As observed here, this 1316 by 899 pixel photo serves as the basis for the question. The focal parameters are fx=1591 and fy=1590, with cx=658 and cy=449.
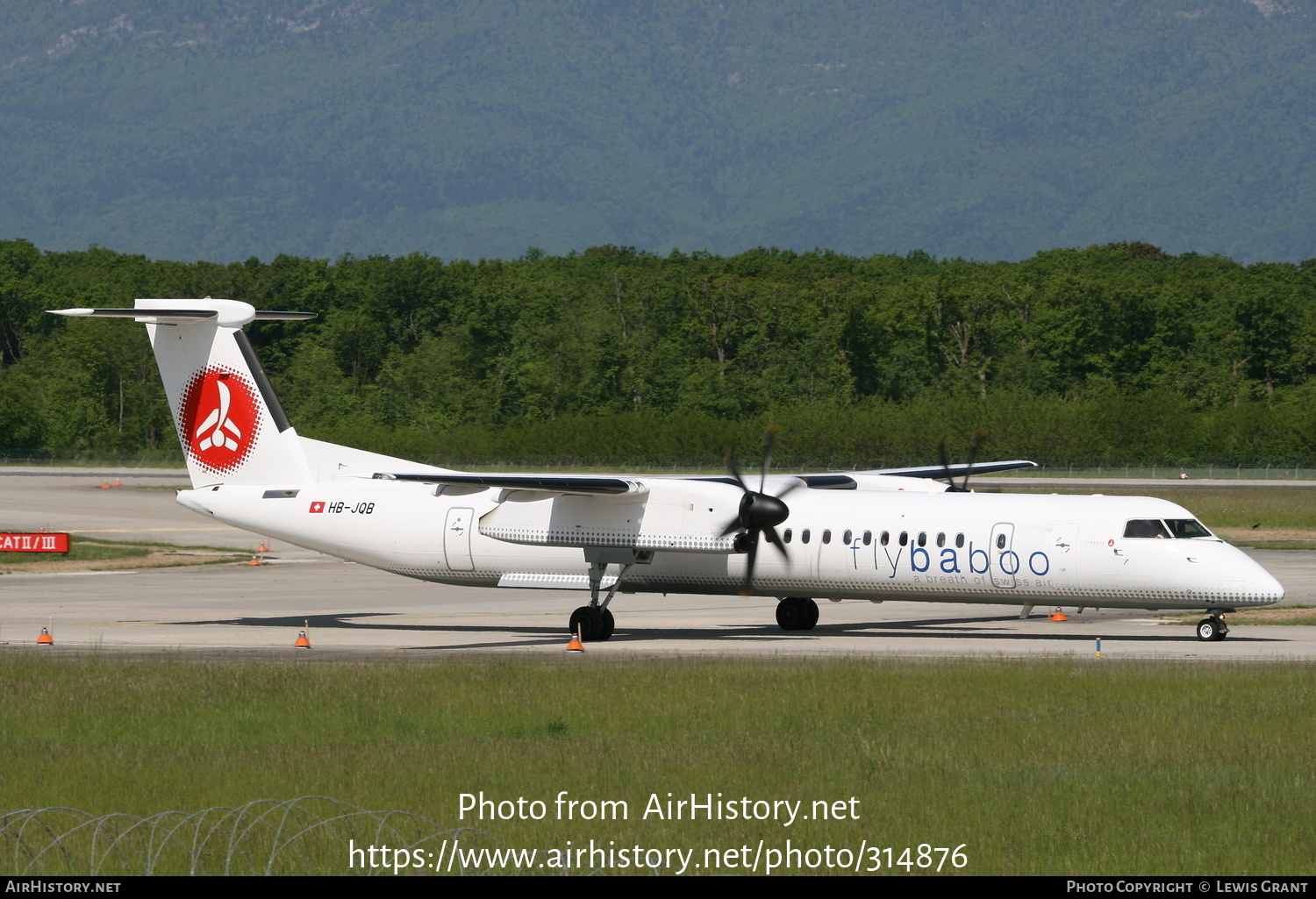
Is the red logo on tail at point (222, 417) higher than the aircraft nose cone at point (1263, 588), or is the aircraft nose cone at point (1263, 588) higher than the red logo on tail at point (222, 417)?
the red logo on tail at point (222, 417)

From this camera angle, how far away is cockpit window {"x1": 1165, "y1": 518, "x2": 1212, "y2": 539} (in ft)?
88.9

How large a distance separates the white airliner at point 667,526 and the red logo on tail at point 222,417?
32mm

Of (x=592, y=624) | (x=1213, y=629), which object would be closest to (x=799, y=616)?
(x=592, y=624)

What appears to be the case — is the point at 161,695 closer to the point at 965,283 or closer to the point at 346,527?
the point at 346,527

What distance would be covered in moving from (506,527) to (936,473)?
9768mm

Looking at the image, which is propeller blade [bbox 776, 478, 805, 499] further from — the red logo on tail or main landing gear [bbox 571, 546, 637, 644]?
the red logo on tail

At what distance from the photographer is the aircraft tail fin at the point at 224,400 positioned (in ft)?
103

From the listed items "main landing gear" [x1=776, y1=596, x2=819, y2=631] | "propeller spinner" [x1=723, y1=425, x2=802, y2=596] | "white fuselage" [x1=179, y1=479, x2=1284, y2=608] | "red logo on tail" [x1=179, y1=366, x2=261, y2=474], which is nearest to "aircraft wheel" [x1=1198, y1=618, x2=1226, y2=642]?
"white fuselage" [x1=179, y1=479, x2=1284, y2=608]

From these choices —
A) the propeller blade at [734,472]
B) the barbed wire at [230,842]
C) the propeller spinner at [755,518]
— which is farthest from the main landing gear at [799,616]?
the barbed wire at [230,842]

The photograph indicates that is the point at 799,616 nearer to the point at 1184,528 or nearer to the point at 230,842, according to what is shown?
the point at 1184,528

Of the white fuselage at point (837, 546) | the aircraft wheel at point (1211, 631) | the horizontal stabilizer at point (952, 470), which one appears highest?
the horizontal stabilizer at point (952, 470)

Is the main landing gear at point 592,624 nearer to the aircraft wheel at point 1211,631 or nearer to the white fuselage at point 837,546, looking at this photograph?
the white fuselage at point 837,546

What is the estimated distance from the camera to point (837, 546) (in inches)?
1128

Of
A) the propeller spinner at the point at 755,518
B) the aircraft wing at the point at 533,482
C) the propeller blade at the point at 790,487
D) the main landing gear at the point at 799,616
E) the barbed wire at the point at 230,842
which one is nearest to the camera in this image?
the barbed wire at the point at 230,842
